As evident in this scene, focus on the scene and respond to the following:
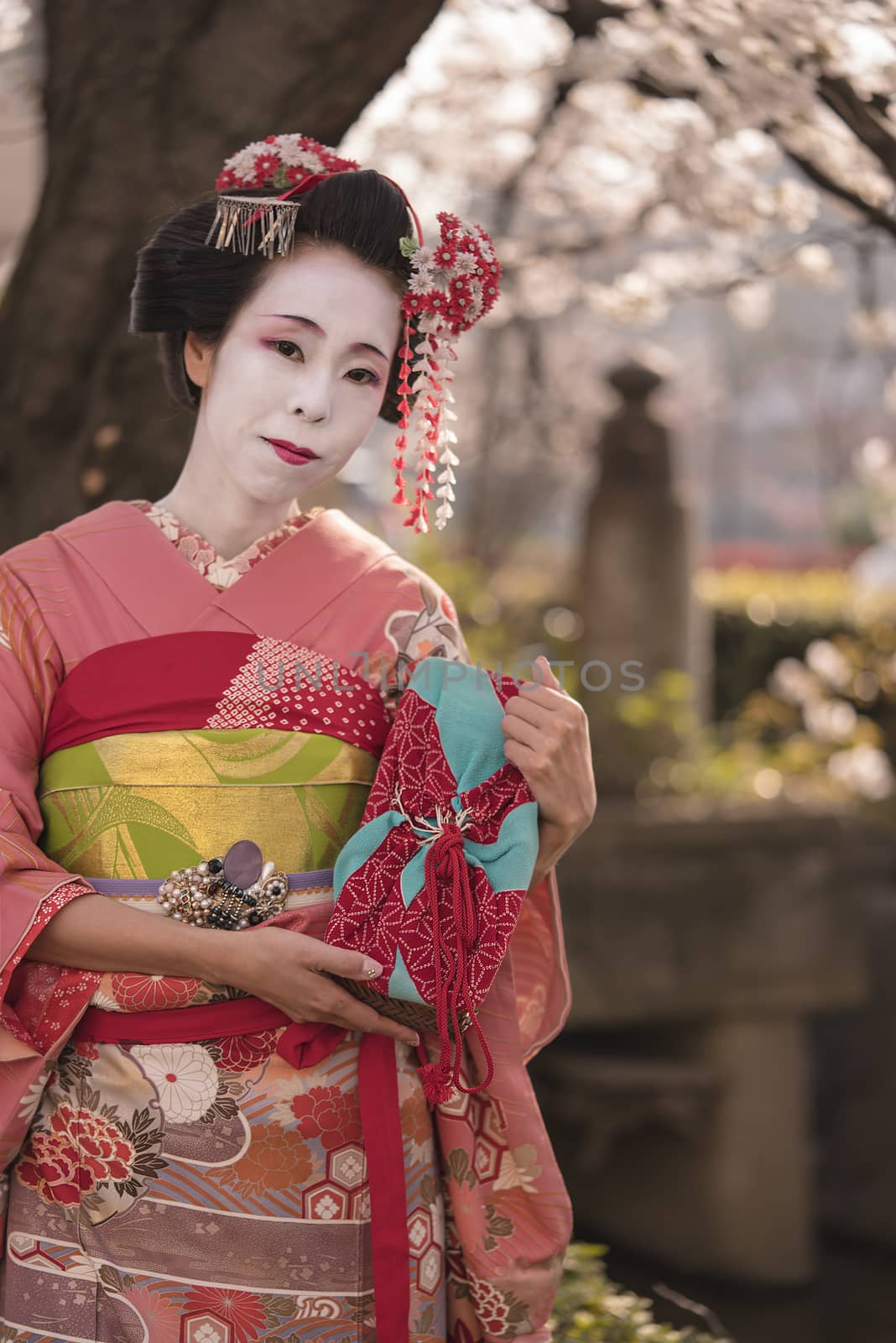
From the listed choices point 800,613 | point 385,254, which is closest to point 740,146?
point 385,254

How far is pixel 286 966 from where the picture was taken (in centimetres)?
171

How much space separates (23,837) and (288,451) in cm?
60

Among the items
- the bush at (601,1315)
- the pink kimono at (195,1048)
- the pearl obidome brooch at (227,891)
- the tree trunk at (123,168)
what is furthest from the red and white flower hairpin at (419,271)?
the bush at (601,1315)

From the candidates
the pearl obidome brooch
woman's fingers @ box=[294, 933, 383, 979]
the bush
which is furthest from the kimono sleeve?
the bush

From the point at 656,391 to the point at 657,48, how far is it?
385cm

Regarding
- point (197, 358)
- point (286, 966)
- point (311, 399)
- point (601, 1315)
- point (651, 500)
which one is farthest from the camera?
point (651, 500)

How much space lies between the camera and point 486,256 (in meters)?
1.93

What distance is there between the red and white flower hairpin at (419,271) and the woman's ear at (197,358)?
14 cm

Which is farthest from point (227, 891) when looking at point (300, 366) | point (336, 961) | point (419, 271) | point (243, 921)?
point (419, 271)

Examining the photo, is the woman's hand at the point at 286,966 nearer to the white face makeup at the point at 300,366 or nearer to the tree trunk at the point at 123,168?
the white face makeup at the point at 300,366

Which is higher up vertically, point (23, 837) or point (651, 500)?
point (23, 837)

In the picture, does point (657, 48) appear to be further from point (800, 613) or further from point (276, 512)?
point (800, 613)

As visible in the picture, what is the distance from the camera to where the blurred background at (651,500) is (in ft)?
8.98

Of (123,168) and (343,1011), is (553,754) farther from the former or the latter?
(123,168)
